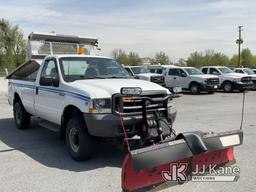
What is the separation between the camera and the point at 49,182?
5.26 metres

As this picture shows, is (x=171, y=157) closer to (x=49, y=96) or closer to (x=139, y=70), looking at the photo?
(x=49, y=96)

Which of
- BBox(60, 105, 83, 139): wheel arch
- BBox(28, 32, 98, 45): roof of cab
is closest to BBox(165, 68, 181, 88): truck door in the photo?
BBox(28, 32, 98, 45): roof of cab

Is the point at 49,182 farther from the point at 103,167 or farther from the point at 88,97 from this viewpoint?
the point at 88,97

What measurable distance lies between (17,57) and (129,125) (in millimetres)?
58101

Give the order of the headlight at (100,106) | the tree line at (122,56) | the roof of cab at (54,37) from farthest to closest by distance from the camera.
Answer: the tree line at (122,56)
the roof of cab at (54,37)
the headlight at (100,106)

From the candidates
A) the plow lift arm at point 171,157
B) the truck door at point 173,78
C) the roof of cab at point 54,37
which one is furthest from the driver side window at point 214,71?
the plow lift arm at point 171,157

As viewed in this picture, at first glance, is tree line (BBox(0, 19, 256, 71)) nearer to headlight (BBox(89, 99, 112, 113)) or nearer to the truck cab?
the truck cab

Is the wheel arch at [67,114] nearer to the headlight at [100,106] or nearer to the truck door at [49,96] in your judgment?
the truck door at [49,96]

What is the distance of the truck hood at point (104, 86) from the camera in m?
6.02

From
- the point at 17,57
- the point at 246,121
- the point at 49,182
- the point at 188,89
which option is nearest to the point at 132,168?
the point at 49,182

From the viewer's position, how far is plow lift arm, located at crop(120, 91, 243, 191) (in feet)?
14.8

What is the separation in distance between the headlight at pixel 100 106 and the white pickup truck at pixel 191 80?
18.8 meters

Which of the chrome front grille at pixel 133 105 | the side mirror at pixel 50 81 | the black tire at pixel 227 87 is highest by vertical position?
the side mirror at pixel 50 81

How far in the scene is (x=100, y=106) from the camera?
5.95 metres
